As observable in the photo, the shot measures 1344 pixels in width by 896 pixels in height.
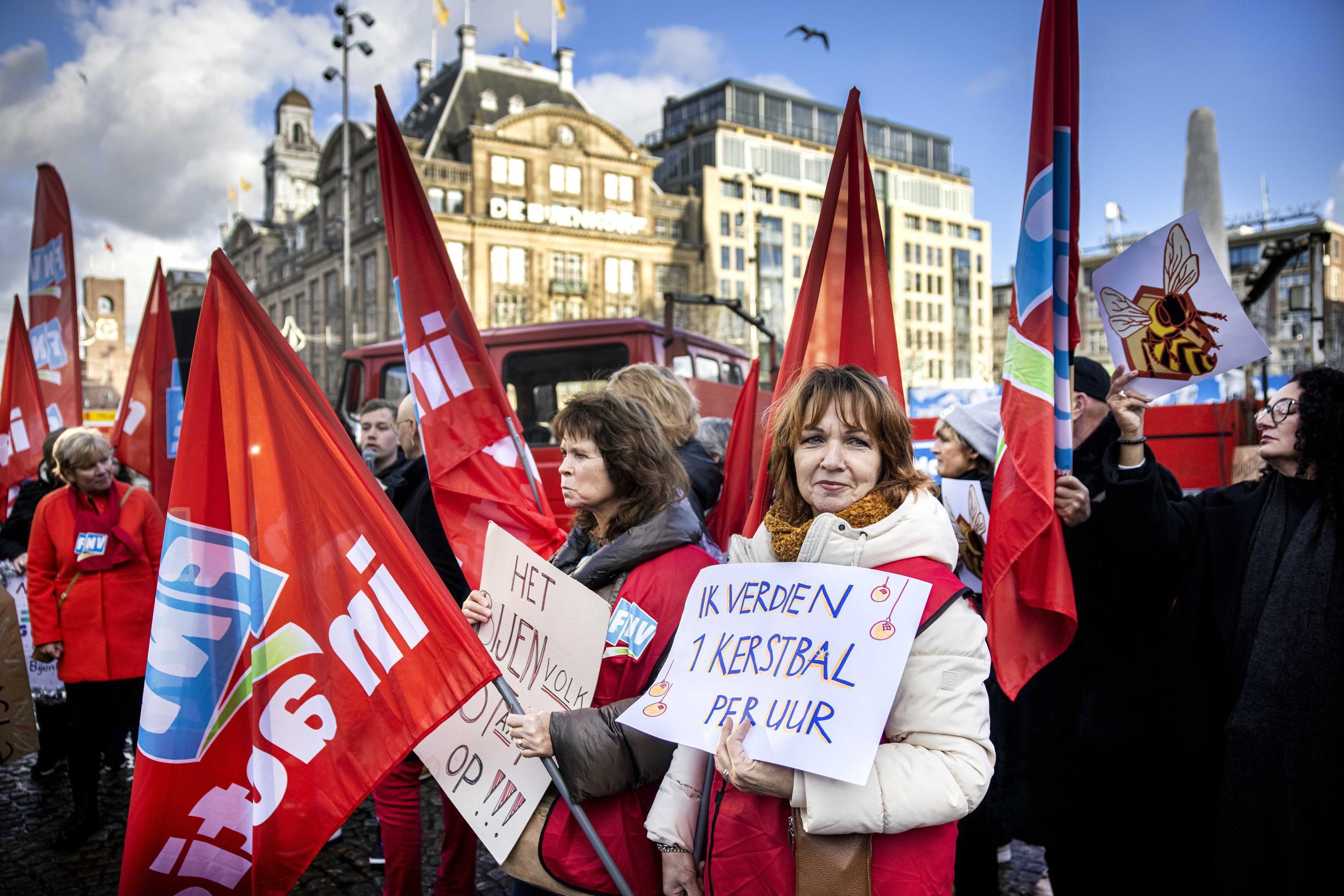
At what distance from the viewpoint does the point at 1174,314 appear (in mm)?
2699

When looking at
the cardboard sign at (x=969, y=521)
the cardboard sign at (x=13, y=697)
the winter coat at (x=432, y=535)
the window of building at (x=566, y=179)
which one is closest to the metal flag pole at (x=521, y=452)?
the winter coat at (x=432, y=535)

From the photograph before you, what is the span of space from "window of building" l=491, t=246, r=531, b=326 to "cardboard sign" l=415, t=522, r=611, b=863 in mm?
47299

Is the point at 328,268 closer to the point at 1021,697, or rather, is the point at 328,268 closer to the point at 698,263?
the point at 698,263

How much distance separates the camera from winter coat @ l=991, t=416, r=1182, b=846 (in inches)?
111

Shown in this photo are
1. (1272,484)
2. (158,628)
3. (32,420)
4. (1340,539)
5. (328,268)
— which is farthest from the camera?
(328,268)

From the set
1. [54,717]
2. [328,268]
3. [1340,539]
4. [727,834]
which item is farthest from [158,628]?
[328,268]

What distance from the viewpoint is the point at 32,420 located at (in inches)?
253

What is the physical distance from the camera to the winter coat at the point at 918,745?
1.70 metres

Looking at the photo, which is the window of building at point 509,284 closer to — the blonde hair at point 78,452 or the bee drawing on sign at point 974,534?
the blonde hair at point 78,452

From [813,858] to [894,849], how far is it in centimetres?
16

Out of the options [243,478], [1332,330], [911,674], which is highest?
[1332,330]

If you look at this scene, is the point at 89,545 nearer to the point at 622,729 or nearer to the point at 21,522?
the point at 21,522

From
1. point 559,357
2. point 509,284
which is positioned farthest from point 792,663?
point 509,284

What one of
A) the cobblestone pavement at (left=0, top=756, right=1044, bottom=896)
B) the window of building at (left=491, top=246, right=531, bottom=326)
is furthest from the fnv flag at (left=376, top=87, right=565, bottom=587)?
the window of building at (left=491, top=246, right=531, bottom=326)
